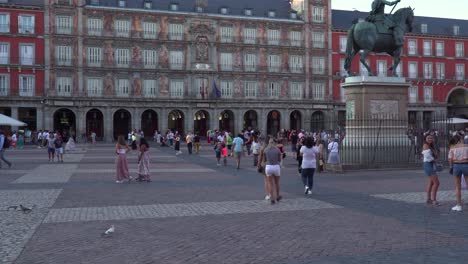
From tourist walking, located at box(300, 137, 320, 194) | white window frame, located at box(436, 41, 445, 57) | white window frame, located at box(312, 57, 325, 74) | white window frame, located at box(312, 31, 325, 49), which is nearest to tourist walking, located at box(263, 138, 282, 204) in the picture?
tourist walking, located at box(300, 137, 320, 194)

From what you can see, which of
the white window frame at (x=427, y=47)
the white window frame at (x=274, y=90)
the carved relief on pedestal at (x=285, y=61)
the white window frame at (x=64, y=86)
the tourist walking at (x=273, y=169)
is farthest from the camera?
the white window frame at (x=427, y=47)

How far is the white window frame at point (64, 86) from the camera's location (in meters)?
51.0

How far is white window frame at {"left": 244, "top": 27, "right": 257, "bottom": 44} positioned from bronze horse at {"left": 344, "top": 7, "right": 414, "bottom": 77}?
121 ft

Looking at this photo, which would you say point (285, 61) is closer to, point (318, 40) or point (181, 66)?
point (318, 40)

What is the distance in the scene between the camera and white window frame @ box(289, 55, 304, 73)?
58.3 metres

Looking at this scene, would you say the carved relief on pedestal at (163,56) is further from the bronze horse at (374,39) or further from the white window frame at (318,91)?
the bronze horse at (374,39)

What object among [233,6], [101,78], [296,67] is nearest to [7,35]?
[101,78]

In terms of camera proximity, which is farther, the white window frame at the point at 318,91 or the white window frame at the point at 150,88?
the white window frame at the point at 318,91

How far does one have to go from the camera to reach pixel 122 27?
52.9 metres

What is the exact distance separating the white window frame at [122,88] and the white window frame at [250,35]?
1335 cm

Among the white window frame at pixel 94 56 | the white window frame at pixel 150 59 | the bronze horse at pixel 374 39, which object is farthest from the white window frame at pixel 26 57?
the bronze horse at pixel 374 39

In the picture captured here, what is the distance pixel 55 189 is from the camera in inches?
543

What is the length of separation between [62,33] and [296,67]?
24.7 meters

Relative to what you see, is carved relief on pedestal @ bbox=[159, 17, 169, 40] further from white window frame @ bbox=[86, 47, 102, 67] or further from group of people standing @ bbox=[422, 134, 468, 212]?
group of people standing @ bbox=[422, 134, 468, 212]
